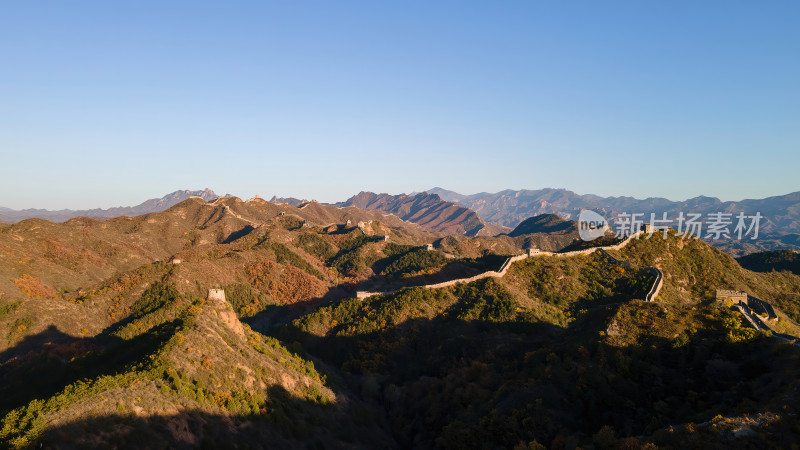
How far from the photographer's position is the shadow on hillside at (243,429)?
28.7 meters

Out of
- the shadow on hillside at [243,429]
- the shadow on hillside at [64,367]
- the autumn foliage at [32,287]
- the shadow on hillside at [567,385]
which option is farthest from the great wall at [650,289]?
the autumn foliage at [32,287]

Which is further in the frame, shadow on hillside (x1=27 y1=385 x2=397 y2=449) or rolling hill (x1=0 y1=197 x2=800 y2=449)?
rolling hill (x1=0 y1=197 x2=800 y2=449)

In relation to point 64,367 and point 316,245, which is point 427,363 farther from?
point 316,245

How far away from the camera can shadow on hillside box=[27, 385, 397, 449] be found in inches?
1131

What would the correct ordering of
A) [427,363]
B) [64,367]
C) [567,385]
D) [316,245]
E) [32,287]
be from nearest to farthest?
[567,385] < [64,367] < [427,363] < [32,287] < [316,245]

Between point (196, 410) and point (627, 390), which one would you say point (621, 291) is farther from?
point (196, 410)

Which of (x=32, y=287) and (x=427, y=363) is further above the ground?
(x=32, y=287)

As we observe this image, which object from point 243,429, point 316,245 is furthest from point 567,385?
point 316,245

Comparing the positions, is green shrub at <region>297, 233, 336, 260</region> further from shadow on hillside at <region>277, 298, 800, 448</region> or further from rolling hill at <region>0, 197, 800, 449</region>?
shadow on hillside at <region>277, 298, 800, 448</region>

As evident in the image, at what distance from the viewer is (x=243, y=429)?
3903 centimetres

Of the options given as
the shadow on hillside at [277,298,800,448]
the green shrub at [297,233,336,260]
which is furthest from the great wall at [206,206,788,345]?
the green shrub at [297,233,336,260]

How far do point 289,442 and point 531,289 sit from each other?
54.4m

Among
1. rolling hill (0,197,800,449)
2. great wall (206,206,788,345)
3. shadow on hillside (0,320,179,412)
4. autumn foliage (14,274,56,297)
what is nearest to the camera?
rolling hill (0,197,800,449)

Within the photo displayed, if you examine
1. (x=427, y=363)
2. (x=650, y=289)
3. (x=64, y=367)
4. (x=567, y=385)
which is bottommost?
(x=427, y=363)
